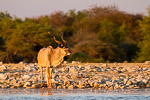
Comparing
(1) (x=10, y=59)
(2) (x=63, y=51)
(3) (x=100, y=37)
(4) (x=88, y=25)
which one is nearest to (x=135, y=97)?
(2) (x=63, y=51)

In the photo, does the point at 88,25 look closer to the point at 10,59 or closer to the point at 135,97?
the point at 10,59

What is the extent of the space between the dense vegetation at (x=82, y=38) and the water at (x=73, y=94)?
10.2 m

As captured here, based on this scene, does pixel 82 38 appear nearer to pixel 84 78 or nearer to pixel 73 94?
pixel 84 78

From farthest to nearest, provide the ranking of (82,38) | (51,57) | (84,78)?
(82,38), (84,78), (51,57)

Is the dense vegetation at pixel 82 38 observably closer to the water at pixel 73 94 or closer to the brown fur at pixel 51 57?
the brown fur at pixel 51 57

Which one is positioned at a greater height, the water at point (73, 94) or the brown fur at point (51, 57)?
the brown fur at point (51, 57)

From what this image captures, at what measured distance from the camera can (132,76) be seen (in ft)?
49.5

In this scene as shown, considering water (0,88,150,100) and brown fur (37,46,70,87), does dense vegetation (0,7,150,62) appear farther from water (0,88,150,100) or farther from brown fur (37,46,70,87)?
water (0,88,150,100)

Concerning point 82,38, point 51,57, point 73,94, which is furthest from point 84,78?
point 82,38

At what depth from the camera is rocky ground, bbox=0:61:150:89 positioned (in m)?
13.1

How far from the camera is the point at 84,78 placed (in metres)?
14.1

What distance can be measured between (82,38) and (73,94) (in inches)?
846

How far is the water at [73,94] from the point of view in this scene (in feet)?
35.2

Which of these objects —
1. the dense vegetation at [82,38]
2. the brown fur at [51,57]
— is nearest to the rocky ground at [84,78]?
the brown fur at [51,57]
